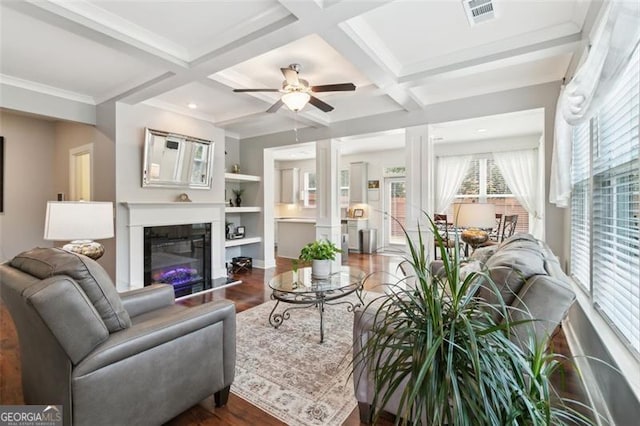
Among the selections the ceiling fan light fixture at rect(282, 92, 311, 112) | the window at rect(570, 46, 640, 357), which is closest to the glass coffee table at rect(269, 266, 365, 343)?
the window at rect(570, 46, 640, 357)

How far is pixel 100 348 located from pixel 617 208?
2841 mm

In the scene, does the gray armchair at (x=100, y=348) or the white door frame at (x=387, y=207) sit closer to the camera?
the gray armchair at (x=100, y=348)

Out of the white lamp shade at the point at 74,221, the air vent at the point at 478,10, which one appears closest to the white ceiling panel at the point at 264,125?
Result: the white lamp shade at the point at 74,221

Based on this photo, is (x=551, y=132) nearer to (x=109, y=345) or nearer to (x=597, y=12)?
(x=597, y=12)

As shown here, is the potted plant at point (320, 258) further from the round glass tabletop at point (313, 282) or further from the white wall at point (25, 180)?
the white wall at point (25, 180)

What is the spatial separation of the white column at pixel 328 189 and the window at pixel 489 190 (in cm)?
323

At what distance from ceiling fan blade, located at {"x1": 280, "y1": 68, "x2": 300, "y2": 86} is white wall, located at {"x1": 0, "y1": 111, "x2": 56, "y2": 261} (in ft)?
15.1

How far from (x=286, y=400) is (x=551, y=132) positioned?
3.79 meters

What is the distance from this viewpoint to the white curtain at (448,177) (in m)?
6.83

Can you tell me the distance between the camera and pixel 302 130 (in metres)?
5.54

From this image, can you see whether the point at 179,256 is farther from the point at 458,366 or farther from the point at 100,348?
the point at 458,366

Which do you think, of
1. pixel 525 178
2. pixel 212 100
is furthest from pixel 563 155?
pixel 525 178

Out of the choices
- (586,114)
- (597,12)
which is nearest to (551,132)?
(597,12)

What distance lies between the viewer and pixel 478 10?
89.6 inches
